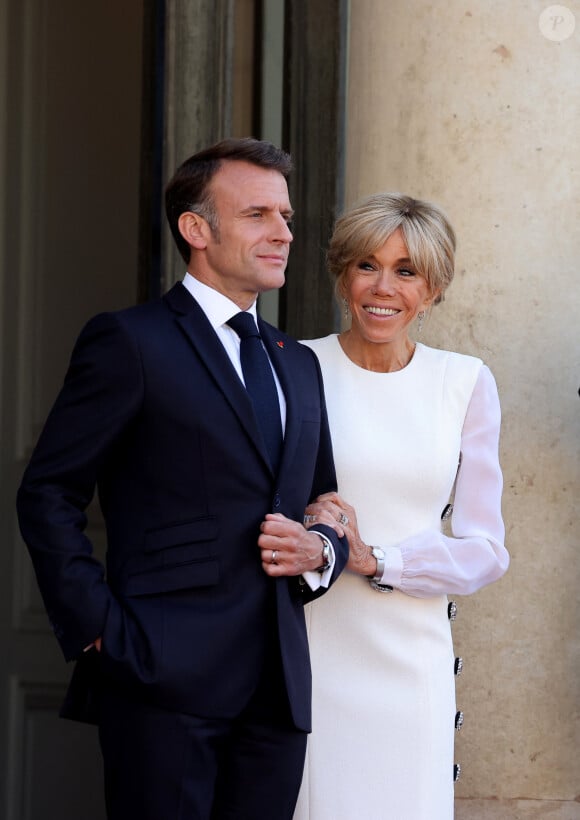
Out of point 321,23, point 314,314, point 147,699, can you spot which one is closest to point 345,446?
point 147,699

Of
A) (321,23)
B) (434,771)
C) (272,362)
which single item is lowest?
(434,771)

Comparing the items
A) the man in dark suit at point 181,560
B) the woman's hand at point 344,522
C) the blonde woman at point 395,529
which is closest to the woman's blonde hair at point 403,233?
the blonde woman at point 395,529

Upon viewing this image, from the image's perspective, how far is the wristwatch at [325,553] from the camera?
2.53 m

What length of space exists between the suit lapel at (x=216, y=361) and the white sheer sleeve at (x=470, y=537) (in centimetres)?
56

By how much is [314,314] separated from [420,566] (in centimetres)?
165

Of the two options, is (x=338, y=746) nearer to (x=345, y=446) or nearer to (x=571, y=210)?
(x=345, y=446)

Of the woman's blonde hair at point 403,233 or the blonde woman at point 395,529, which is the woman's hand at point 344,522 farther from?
the woman's blonde hair at point 403,233

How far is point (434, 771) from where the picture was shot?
9.44 feet

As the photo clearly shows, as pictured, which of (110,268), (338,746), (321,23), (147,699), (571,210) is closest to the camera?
(147,699)

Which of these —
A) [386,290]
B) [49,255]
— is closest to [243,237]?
[386,290]

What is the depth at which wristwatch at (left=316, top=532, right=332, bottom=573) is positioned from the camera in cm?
253

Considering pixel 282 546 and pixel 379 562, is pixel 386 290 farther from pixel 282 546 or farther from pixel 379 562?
pixel 282 546

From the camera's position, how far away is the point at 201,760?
93.3 inches

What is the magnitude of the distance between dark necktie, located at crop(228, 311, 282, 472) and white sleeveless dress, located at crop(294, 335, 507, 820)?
40 centimetres
